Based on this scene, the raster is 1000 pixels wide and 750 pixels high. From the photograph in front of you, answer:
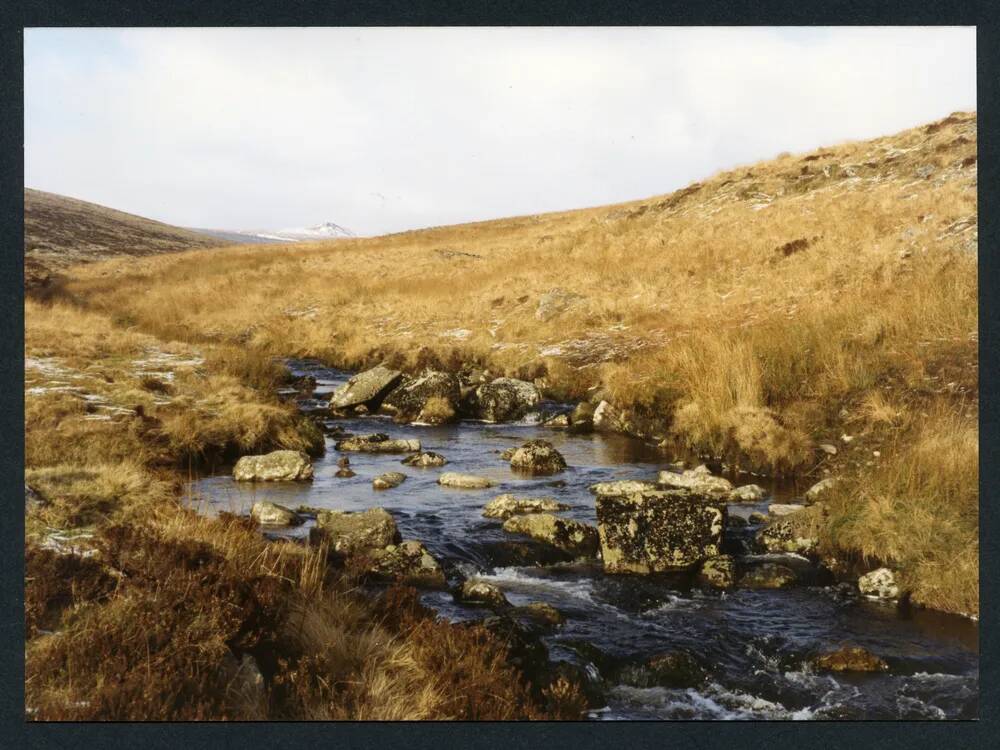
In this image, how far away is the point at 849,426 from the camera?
9.52 meters

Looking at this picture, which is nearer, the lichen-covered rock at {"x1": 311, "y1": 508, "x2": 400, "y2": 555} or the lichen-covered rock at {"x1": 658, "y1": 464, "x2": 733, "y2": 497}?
the lichen-covered rock at {"x1": 311, "y1": 508, "x2": 400, "y2": 555}

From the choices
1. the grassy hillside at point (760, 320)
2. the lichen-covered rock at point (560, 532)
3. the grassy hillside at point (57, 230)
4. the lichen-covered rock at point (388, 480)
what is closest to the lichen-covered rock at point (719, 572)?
the lichen-covered rock at point (560, 532)

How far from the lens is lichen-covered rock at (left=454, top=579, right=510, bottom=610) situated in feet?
20.8

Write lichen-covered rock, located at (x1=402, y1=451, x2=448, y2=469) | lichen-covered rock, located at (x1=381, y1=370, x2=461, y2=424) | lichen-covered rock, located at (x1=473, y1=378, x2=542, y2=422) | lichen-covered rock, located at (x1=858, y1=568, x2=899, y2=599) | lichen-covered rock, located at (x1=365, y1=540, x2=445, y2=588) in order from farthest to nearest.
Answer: lichen-covered rock, located at (x1=473, y1=378, x2=542, y2=422) < lichen-covered rock, located at (x1=381, y1=370, x2=461, y2=424) < lichen-covered rock, located at (x1=402, y1=451, x2=448, y2=469) < lichen-covered rock, located at (x1=365, y1=540, x2=445, y2=588) < lichen-covered rock, located at (x1=858, y1=568, x2=899, y2=599)

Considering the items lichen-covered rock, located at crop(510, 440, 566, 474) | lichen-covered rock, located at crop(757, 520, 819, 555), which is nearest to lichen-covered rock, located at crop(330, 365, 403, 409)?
lichen-covered rock, located at crop(510, 440, 566, 474)

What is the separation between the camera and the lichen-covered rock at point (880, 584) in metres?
6.44

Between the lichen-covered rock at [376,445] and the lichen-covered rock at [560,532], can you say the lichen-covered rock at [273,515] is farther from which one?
the lichen-covered rock at [376,445]

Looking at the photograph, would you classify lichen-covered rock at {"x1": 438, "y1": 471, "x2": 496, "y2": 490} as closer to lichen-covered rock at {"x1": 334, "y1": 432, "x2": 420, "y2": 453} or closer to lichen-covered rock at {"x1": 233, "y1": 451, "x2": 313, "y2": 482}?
lichen-covered rock at {"x1": 334, "y1": 432, "x2": 420, "y2": 453}

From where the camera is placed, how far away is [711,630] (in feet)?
19.7

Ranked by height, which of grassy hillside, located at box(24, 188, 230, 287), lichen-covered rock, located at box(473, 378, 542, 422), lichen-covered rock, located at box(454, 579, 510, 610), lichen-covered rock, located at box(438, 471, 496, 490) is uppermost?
grassy hillside, located at box(24, 188, 230, 287)

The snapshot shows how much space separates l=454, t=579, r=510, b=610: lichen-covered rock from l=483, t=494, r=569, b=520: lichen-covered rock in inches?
70.6

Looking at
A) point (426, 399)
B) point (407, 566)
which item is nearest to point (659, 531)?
point (407, 566)

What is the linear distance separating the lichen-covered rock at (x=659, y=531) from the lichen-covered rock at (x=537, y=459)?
2.73 meters
